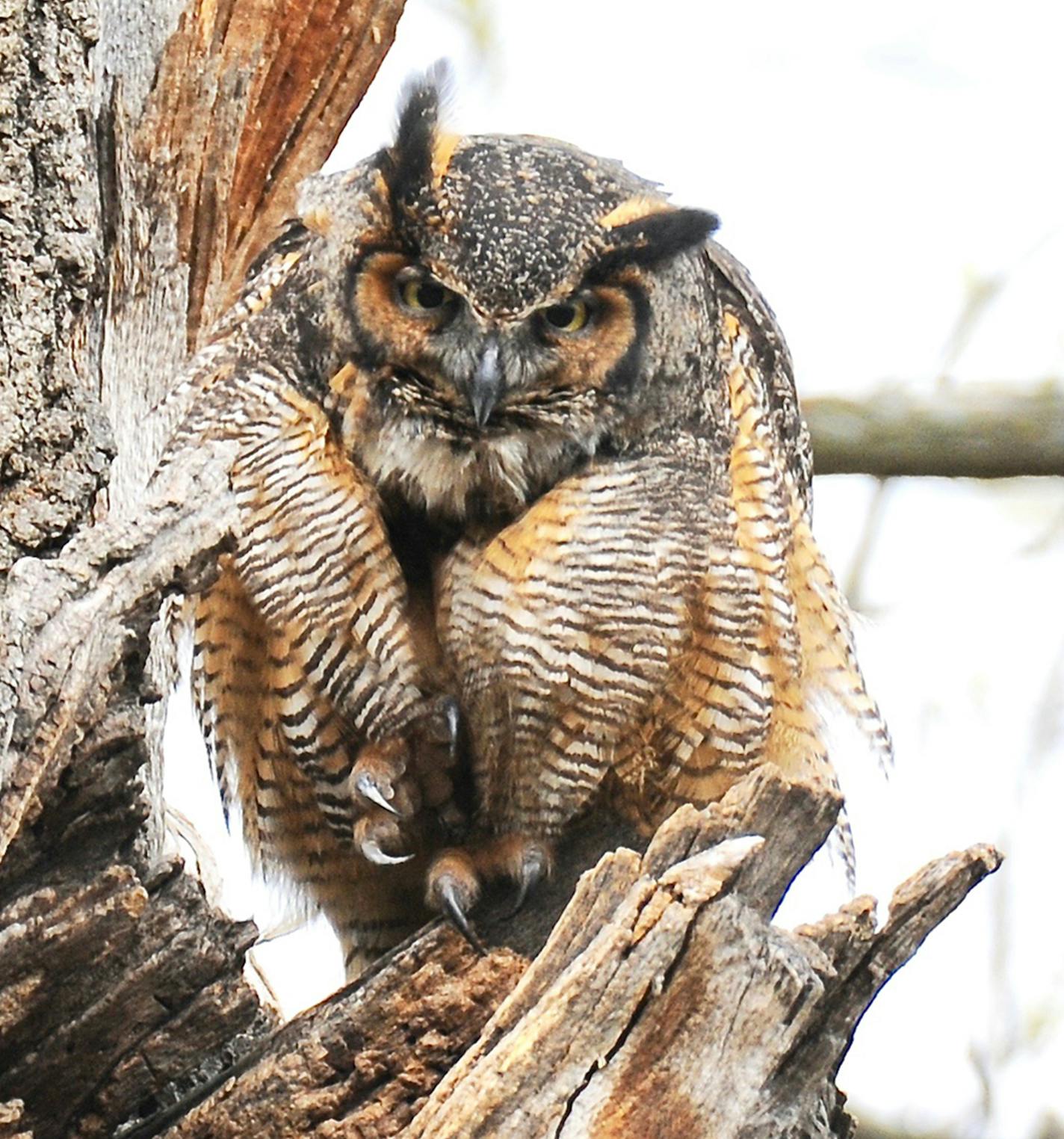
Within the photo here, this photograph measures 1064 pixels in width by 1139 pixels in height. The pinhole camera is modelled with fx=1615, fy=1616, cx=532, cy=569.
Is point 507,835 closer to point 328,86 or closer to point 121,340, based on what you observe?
point 121,340

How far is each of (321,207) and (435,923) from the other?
1222 mm

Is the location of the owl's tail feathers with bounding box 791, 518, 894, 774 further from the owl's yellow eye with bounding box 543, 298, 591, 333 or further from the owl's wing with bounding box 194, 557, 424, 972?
the owl's wing with bounding box 194, 557, 424, 972

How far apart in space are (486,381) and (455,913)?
81 centimetres

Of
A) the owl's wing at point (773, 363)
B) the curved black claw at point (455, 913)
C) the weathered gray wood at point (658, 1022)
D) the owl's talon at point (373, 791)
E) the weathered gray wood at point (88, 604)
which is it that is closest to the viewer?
the weathered gray wood at point (658, 1022)

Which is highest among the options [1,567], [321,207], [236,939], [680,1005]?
[321,207]

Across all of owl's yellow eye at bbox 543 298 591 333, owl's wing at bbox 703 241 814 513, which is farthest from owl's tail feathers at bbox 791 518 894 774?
owl's yellow eye at bbox 543 298 591 333

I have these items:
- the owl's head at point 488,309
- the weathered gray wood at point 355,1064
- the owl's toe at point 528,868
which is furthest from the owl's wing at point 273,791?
the weathered gray wood at point 355,1064

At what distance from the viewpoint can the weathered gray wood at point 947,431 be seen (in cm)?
342

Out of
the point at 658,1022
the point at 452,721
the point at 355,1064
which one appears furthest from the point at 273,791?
the point at 658,1022

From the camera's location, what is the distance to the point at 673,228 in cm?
267

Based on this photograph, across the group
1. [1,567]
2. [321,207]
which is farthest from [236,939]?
[321,207]

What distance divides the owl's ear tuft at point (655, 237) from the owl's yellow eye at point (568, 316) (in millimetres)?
63

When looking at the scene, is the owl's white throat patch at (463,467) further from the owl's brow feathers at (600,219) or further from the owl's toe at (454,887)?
the owl's toe at (454,887)

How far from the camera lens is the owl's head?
253 centimetres
